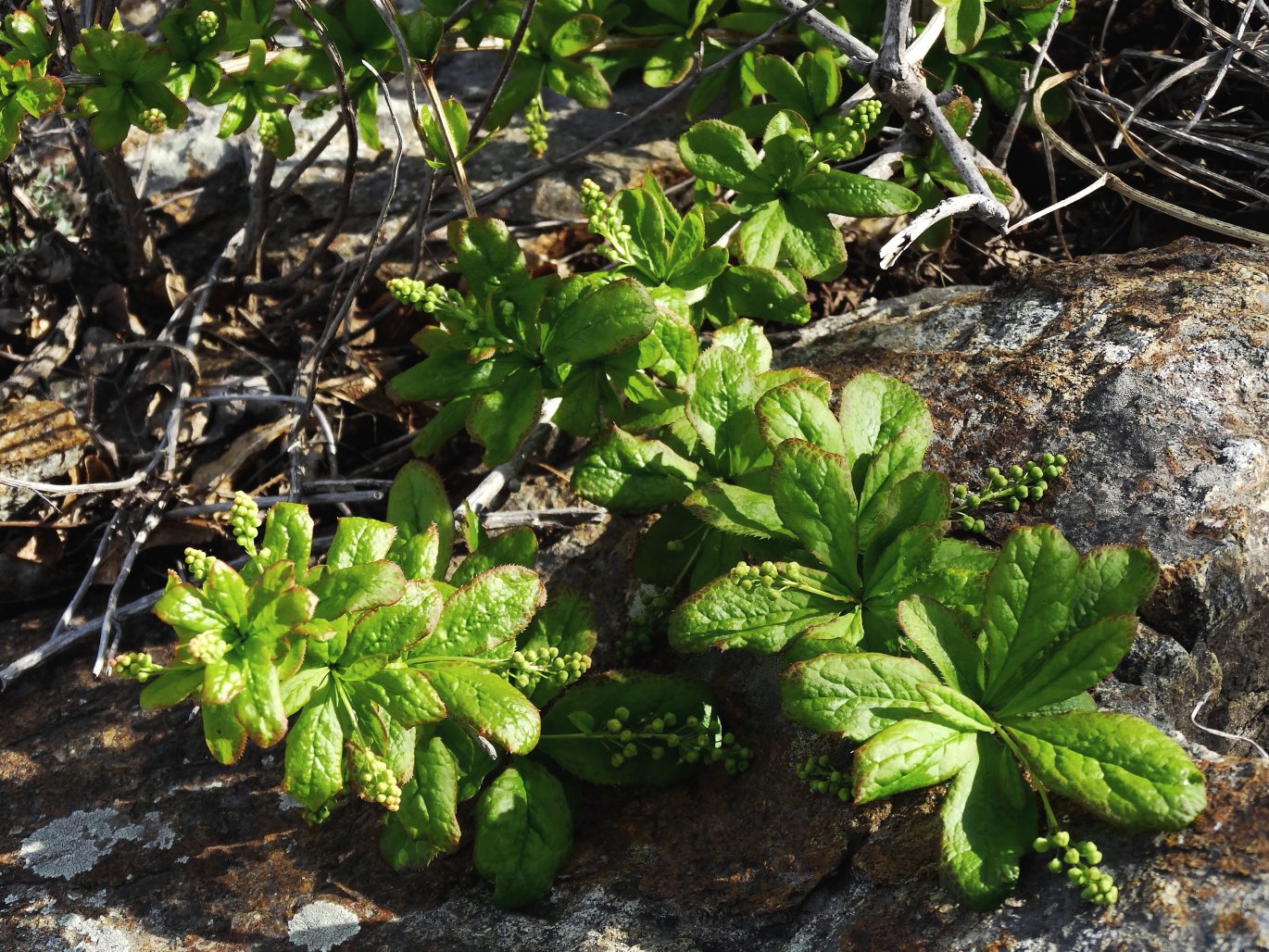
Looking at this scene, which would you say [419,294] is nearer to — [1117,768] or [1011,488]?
[1011,488]

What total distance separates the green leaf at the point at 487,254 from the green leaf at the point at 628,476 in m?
0.53

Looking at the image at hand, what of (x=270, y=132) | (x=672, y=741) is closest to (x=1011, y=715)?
(x=672, y=741)

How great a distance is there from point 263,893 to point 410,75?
213cm

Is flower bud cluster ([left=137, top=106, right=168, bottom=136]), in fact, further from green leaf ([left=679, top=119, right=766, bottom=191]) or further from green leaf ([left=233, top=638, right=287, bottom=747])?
green leaf ([left=233, top=638, right=287, bottom=747])

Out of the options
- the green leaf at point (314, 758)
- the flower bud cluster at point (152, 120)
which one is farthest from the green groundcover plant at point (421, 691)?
the flower bud cluster at point (152, 120)

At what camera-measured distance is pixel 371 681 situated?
2170 millimetres

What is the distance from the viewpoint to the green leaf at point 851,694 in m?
2.01

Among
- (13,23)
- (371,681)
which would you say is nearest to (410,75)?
(13,23)

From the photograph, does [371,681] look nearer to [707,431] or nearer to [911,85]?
[707,431]

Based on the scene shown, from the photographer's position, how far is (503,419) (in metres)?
2.76

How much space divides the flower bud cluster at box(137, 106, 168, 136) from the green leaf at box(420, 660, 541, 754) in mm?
1802

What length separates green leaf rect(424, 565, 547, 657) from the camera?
7.52 feet

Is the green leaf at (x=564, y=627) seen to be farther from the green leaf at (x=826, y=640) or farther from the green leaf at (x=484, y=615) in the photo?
the green leaf at (x=826, y=640)

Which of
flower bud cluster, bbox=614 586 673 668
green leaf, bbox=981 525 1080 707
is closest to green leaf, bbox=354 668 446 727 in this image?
flower bud cluster, bbox=614 586 673 668
